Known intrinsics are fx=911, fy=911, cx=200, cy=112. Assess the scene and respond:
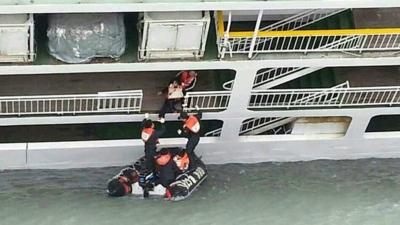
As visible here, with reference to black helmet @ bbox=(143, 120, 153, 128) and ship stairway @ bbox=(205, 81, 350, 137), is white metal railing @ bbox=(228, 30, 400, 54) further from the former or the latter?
black helmet @ bbox=(143, 120, 153, 128)

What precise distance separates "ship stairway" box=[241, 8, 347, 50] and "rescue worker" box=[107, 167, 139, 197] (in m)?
2.75

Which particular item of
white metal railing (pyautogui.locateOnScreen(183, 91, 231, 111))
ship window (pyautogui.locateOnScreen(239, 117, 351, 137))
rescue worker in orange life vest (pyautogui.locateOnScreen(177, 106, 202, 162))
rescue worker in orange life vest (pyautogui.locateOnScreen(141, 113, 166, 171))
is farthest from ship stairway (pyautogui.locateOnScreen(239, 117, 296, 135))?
rescue worker in orange life vest (pyautogui.locateOnScreen(141, 113, 166, 171))

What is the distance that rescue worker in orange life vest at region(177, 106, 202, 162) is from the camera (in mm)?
12281

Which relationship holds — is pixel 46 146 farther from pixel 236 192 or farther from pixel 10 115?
pixel 236 192

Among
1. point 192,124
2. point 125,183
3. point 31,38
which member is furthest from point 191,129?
point 31,38

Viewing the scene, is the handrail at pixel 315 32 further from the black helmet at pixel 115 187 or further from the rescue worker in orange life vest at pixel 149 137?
the black helmet at pixel 115 187

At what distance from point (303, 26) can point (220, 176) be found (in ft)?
8.37

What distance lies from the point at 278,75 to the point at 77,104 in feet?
9.14

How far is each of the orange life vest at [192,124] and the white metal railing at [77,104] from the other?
69 cm

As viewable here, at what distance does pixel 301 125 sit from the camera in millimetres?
13180

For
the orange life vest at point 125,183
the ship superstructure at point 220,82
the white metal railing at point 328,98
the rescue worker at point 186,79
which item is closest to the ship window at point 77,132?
the ship superstructure at point 220,82

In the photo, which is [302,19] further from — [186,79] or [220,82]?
[186,79]

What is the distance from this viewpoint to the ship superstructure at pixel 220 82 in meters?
11.1

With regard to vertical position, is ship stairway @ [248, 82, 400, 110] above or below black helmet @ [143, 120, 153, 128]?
above
